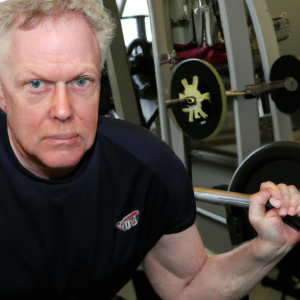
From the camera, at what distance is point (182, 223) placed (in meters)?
0.87

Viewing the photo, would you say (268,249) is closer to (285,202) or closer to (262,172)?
(285,202)

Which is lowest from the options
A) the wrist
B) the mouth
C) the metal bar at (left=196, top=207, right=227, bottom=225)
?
the metal bar at (left=196, top=207, right=227, bottom=225)

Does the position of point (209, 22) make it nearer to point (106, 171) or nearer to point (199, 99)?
point (199, 99)

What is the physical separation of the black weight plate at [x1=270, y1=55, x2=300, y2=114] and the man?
3.16 ft

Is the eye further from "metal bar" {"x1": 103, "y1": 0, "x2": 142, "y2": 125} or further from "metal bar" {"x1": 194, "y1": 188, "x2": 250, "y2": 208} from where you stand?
"metal bar" {"x1": 103, "y1": 0, "x2": 142, "y2": 125}

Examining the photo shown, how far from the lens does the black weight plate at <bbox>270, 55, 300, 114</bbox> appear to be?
157cm

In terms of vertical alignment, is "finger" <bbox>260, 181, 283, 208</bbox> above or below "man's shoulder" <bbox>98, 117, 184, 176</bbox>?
below

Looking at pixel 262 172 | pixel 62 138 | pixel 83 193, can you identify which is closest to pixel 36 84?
pixel 62 138

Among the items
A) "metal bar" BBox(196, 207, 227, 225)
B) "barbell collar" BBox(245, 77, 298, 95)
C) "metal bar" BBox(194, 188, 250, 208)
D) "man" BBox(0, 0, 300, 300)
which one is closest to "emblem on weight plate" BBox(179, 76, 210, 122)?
"barbell collar" BBox(245, 77, 298, 95)

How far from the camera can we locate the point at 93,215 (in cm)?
78

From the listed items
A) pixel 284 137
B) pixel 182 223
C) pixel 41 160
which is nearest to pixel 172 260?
pixel 182 223

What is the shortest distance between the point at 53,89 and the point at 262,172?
96cm

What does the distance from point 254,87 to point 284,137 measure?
27 cm

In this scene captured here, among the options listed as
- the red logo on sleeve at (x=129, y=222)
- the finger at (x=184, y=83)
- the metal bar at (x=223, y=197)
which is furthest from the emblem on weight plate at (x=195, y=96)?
the red logo on sleeve at (x=129, y=222)
